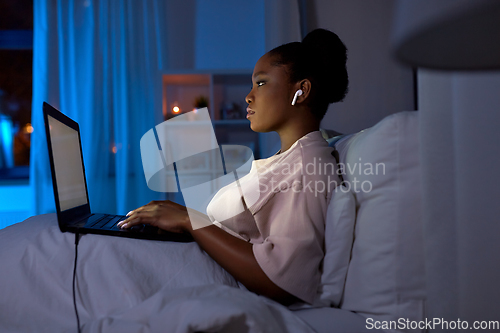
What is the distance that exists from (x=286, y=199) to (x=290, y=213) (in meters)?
0.05

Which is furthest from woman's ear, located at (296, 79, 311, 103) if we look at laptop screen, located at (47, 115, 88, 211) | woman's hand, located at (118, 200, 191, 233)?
laptop screen, located at (47, 115, 88, 211)

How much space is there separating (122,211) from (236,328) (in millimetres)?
2303

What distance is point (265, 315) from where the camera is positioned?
48 centimetres

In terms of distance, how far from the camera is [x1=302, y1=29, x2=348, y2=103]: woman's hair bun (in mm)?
1061

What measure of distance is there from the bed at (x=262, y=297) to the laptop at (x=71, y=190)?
3 centimetres

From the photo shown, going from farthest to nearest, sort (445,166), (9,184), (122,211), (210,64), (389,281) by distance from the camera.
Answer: (210,64)
(9,184)
(122,211)
(389,281)
(445,166)

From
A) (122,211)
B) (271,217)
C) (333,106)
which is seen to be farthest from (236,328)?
(122,211)

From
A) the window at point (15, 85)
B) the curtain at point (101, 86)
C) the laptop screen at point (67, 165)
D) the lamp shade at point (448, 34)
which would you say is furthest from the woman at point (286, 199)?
the window at point (15, 85)

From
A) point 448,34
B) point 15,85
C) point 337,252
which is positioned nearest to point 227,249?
point 337,252

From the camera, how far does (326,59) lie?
1062mm

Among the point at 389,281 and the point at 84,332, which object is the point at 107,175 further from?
the point at 389,281

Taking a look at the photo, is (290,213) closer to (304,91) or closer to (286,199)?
(286,199)

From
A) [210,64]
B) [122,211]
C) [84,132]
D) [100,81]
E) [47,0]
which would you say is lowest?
[122,211]

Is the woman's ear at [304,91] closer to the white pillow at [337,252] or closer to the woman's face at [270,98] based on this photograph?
the woman's face at [270,98]
